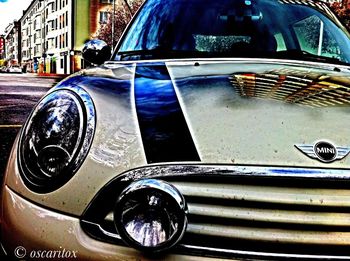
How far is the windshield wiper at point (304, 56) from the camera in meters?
2.65

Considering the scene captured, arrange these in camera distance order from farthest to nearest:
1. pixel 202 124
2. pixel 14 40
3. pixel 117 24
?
pixel 14 40, pixel 117 24, pixel 202 124

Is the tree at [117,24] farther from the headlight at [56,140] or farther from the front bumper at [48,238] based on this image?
the front bumper at [48,238]

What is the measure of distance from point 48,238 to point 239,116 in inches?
26.5

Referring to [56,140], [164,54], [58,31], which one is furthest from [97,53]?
[58,31]

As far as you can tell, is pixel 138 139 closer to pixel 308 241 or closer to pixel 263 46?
pixel 308 241

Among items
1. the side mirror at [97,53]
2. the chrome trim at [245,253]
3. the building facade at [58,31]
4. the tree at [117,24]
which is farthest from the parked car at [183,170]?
the building facade at [58,31]

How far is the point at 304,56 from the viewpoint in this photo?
271cm

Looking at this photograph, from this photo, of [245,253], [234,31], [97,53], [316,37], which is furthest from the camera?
[97,53]

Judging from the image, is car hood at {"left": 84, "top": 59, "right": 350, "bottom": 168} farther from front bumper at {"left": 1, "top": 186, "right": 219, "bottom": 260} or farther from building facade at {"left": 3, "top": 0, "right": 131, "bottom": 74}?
building facade at {"left": 3, "top": 0, "right": 131, "bottom": 74}

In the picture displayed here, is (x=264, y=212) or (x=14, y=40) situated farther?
(x=14, y=40)

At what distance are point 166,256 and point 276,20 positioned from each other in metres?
1.96

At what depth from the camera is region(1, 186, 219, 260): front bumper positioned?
1401 millimetres

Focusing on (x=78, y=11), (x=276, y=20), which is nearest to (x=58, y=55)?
(x=78, y=11)

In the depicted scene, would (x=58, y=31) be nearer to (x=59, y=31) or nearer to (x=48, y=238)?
(x=59, y=31)
